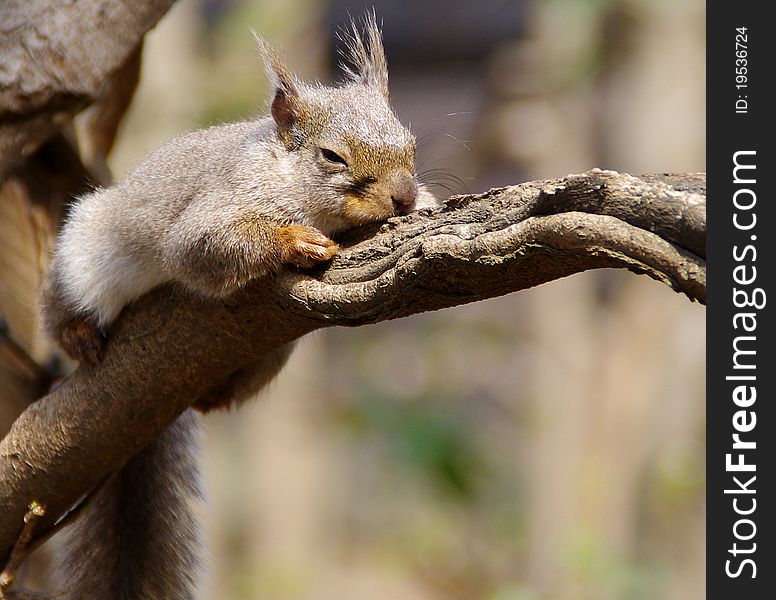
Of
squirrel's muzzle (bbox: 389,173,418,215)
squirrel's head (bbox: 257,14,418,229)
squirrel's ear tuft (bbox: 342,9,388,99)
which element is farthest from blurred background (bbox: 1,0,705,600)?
squirrel's muzzle (bbox: 389,173,418,215)

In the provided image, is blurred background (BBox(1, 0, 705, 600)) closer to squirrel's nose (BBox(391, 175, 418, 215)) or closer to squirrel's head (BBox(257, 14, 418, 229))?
squirrel's head (BBox(257, 14, 418, 229))

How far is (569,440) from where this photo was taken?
568 cm

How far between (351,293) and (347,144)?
0.61 m

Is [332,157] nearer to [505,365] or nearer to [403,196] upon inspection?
[403,196]

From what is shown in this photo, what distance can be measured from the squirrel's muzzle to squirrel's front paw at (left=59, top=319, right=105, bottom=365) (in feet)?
2.77

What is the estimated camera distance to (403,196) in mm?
2312

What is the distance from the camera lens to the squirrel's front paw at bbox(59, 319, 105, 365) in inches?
99.6

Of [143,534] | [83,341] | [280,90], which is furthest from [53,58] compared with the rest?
[143,534]

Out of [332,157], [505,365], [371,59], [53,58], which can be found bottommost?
[332,157]

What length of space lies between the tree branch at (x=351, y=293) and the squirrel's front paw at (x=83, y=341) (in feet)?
0.15

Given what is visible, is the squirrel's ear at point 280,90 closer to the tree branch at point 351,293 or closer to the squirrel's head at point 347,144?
the squirrel's head at point 347,144

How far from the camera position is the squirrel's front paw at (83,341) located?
253cm
